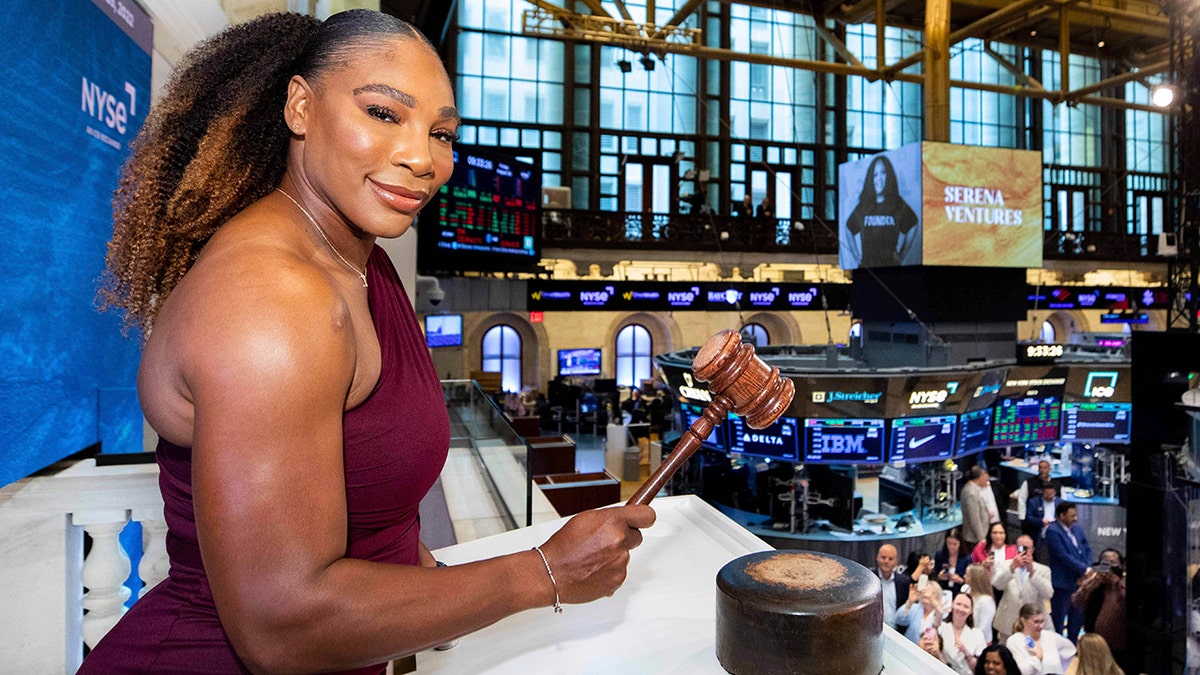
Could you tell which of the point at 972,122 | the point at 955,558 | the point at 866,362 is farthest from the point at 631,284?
the point at 972,122

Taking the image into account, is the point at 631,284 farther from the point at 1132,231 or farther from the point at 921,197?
the point at 1132,231

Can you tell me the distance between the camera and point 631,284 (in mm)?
11234

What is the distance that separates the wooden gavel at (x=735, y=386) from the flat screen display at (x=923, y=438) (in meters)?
8.19

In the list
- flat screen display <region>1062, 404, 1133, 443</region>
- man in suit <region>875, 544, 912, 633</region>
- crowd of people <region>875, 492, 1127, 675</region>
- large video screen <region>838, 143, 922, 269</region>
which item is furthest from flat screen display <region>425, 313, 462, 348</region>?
crowd of people <region>875, 492, 1127, 675</region>

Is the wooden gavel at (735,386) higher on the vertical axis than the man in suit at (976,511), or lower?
higher

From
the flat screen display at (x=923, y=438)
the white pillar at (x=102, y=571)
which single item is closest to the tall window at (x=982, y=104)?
the flat screen display at (x=923, y=438)

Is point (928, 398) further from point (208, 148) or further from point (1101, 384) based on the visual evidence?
point (208, 148)

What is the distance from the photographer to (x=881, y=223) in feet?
33.8

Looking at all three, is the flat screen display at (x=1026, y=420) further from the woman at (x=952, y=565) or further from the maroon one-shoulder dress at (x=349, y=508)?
the maroon one-shoulder dress at (x=349, y=508)

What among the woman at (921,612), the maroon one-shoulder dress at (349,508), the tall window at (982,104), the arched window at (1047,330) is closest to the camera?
the maroon one-shoulder dress at (349,508)

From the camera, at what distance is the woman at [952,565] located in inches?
258

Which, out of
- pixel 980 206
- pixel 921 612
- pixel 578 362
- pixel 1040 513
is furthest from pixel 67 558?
pixel 578 362

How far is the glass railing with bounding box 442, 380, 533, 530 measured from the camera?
3445 millimetres

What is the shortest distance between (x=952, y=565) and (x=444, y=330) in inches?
505
